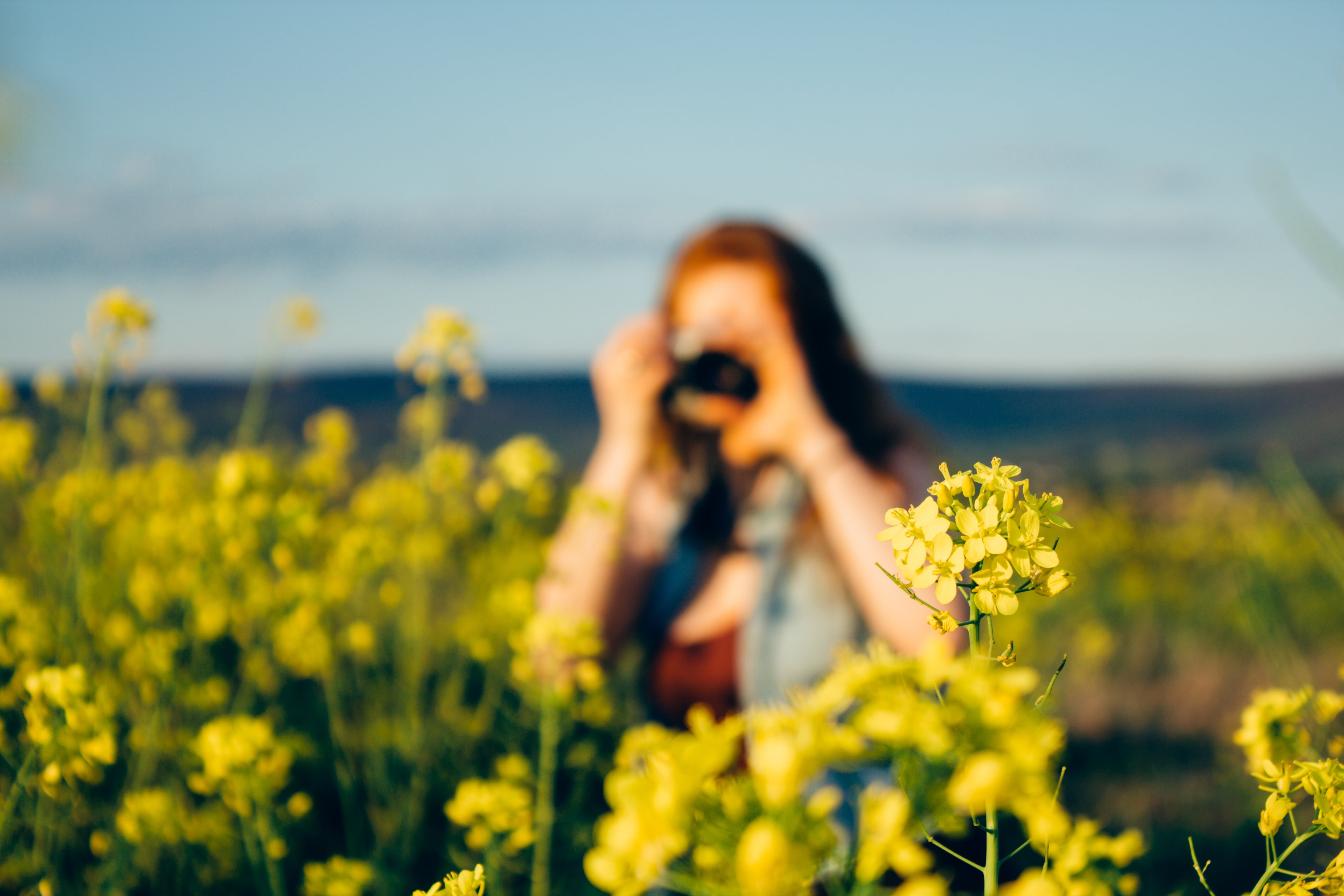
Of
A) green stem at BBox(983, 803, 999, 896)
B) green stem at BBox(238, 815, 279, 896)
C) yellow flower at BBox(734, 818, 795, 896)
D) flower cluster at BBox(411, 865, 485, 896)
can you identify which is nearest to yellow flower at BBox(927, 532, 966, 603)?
green stem at BBox(983, 803, 999, 896)

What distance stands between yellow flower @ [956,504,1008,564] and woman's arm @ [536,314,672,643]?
1.50 m

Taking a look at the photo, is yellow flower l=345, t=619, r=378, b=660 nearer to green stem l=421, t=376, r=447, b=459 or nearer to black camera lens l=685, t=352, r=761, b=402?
green stem l=421, t=376, r=447, b=459

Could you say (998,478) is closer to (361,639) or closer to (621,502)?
(621,502)

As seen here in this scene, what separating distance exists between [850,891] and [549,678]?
99 cm

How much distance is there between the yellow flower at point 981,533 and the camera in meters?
0.59

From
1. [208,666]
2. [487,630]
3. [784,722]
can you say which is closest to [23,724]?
[208,666]

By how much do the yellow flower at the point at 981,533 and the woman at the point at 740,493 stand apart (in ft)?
4.33

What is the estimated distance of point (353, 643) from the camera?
227 centimetres

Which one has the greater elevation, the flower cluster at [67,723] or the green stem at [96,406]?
the green stem at [96,406]

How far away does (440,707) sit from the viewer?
229 centimetres

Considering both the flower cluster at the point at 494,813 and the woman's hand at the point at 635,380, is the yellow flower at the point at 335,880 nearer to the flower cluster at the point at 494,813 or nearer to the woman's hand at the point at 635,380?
the flower cluster at the point at 494,813

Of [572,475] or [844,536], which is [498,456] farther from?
[572,475]

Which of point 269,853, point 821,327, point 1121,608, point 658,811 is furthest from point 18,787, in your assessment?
point 1121,608

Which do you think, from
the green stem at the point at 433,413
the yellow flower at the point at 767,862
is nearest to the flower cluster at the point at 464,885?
the yellow flower at the point at 767,862
